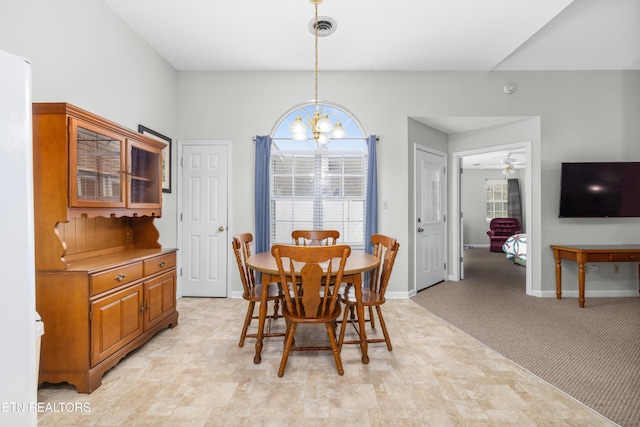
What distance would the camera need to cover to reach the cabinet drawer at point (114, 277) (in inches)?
74.0

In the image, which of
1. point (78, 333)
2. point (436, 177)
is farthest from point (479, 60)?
point (78, 333)

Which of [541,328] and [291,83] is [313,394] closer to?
[541,328]

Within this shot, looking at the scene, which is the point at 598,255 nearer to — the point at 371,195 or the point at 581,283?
the point at 581,283

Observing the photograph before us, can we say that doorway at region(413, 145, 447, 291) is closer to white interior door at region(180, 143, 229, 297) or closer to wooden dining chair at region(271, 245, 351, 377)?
wooden dining chair at region(271, 245, 351, 377)

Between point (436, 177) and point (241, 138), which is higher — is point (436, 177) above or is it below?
below

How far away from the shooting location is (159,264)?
2598 mm

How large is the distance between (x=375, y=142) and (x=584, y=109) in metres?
2.81

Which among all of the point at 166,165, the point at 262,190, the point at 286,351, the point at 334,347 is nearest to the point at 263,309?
the point at 286,351

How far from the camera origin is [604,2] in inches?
115

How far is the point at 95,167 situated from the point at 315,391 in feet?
6.99

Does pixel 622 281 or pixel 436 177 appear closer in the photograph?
pixel 622 281

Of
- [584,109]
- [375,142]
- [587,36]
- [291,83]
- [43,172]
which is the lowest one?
[43,172]

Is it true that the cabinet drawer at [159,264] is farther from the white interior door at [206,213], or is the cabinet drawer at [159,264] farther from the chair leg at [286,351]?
the chair leg at [286,351]

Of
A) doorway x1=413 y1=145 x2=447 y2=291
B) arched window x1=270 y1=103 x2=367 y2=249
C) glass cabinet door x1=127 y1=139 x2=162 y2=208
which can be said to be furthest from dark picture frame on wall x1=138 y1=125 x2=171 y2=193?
doorway x1=413 y1=145 x2=447 y2=291
